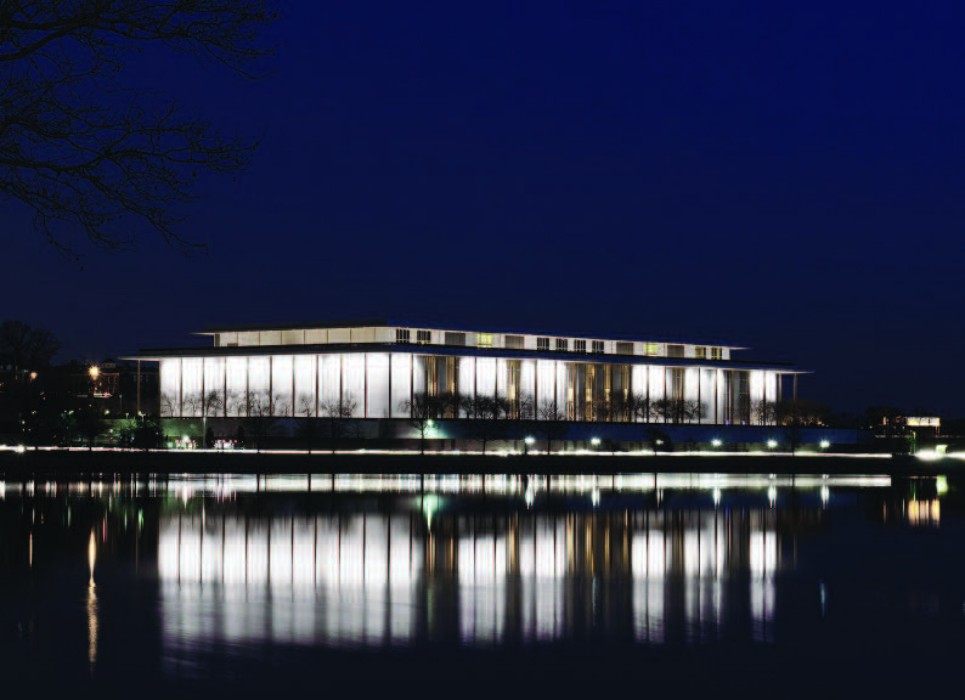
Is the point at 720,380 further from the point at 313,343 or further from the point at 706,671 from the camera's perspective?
the point at 706,671

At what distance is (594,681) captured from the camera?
38.3 ft

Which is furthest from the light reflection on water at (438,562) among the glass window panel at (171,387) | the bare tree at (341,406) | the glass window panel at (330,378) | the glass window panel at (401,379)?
the glass window panel at (171,387)

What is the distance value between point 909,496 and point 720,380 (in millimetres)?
82477

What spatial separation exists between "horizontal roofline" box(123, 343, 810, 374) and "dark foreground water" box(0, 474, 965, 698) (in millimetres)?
76079

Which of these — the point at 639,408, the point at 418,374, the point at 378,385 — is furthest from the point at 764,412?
the point at 378,385

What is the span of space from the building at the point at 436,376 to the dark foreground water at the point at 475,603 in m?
76.0

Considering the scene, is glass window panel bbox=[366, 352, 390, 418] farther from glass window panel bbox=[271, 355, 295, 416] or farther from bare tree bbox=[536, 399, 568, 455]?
bare tree bbox=[536, 399, 568, 455]

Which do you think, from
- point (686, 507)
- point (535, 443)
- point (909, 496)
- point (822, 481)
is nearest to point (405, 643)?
point (686, 507)

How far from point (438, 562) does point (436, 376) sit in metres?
89.7

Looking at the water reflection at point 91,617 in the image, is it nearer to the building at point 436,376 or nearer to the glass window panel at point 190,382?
the building at point 436,376

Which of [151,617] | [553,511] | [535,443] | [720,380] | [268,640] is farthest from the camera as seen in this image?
[720,380]

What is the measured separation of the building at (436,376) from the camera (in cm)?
10888

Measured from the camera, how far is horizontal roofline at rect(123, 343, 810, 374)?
109062mm

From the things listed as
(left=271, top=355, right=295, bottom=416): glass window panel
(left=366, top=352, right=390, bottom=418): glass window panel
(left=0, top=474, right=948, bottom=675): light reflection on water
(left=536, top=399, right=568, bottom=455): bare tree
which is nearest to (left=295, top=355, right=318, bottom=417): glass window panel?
(left=271, top=355, right=295, bottom=416): glass window panel
